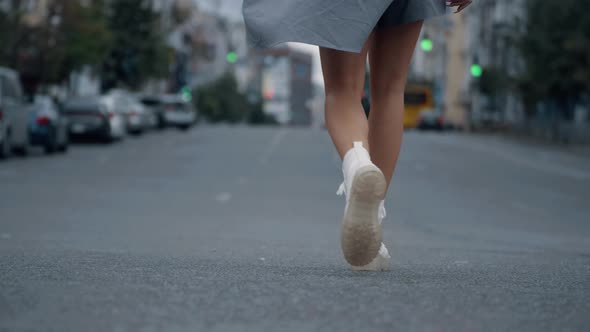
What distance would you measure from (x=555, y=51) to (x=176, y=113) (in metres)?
20.1

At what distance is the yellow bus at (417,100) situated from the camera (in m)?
78.1

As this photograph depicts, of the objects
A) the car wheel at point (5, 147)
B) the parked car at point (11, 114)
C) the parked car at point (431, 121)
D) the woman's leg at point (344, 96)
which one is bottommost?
the parked car at point (431, 121)

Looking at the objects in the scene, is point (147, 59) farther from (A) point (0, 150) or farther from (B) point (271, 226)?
(B) point (271, 226)

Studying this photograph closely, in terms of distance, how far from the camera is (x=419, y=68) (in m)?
134

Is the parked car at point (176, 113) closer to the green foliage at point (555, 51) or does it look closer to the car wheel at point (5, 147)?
the green foliage at point (555, 51)

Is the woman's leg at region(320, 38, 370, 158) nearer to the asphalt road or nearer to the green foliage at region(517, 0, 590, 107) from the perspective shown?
the asphalt road

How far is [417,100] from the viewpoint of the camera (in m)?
78.5

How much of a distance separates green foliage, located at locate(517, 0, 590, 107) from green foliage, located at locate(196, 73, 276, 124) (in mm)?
65771

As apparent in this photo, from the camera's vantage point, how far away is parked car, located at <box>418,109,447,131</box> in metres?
74.3

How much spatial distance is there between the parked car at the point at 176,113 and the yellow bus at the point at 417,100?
67.1ft

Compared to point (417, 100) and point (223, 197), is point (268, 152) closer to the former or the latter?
point (223, 197)

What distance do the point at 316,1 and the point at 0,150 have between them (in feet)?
69.7

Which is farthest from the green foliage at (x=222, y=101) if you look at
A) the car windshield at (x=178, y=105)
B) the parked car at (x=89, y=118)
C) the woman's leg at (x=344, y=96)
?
the woman's leg at (x=344, y=96)

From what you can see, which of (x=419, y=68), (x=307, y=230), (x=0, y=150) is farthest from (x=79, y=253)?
(x=419, y=68)
